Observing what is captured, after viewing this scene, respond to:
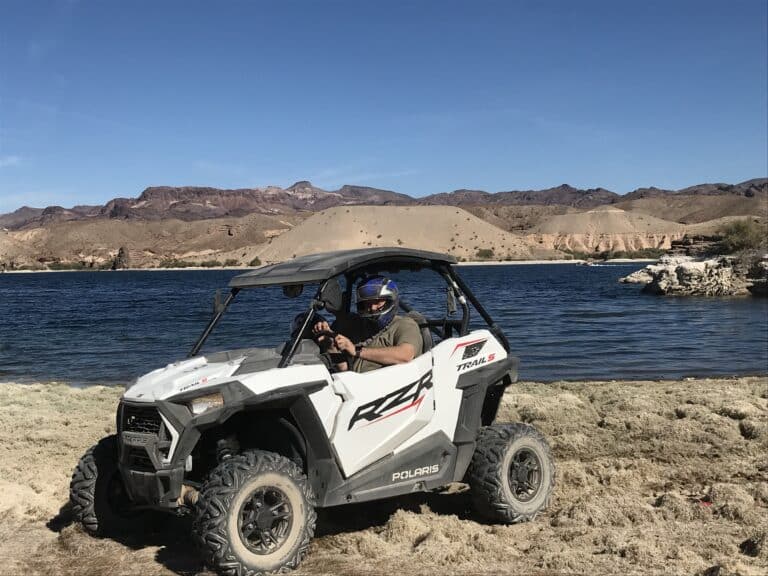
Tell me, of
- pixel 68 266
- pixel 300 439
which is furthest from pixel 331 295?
pixel 68 266

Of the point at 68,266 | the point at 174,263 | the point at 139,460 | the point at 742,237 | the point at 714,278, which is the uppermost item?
the point at 68,266

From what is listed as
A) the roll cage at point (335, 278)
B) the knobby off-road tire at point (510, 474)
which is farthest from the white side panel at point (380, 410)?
the knobby off-road tire at point (510, 474)

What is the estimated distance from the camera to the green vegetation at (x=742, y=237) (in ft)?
204

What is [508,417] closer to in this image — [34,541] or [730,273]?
[34,541]

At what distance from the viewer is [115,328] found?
107ft

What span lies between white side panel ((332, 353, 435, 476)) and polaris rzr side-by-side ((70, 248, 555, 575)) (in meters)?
0.01

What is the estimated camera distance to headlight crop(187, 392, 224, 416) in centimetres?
501

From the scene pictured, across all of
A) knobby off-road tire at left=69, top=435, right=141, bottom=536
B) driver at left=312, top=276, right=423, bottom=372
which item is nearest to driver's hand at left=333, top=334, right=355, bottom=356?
driver at left=312, top=276, right=423, bottom=372

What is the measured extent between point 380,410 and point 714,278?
51.1 m

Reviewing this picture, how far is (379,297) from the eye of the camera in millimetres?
6180

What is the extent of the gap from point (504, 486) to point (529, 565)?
98 centimetres

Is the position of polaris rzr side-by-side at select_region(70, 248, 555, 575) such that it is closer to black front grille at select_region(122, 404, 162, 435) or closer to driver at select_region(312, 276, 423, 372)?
black front grille at select_region(122, 404, 162, 435)

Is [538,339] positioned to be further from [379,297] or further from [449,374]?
[379,297]

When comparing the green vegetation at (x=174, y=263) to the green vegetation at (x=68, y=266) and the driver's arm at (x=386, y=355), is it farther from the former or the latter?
the driver's arm at (x=386, y=355)
